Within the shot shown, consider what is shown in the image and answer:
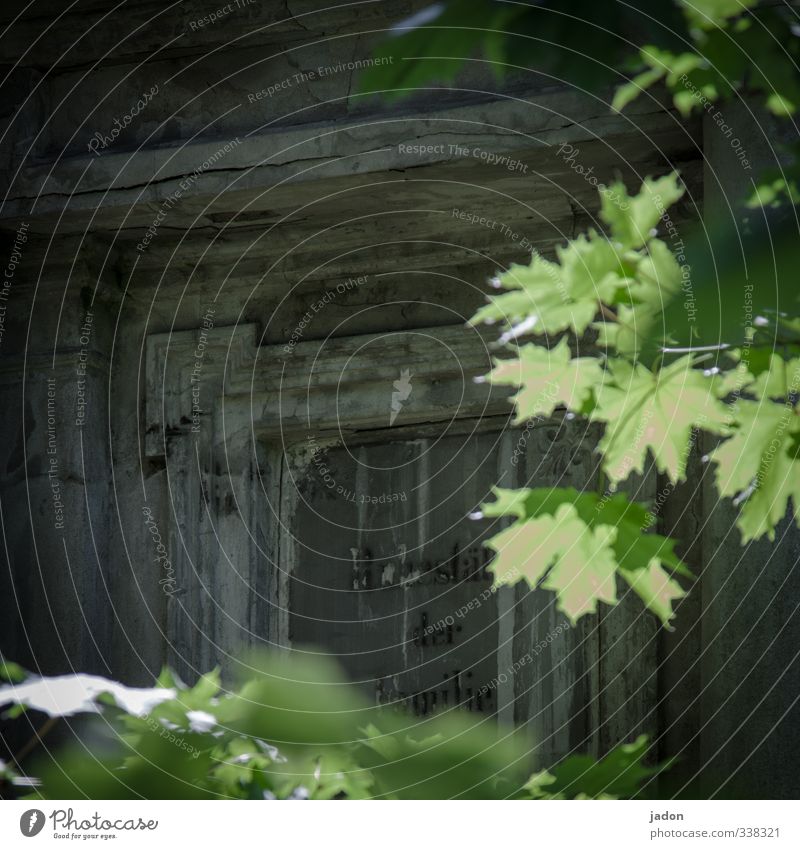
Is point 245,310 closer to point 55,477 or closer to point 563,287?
point 55,477

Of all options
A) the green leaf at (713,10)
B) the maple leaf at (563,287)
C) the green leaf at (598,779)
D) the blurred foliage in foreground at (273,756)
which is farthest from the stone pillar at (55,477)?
the green leaf at (713,10)

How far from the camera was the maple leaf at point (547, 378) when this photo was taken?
3107mm

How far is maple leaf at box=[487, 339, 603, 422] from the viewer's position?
122 inches

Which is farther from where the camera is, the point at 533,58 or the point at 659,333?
the point at 659,333

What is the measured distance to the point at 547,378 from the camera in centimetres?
369

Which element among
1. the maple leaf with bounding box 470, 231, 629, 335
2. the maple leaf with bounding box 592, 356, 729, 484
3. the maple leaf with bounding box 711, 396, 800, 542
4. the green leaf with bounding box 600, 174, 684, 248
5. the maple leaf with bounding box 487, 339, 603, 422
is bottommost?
the maple leaf with bounding box 711, 396, 800, 542

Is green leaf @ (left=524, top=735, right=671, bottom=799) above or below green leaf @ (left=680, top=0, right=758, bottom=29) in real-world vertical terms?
below

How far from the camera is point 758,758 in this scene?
3.51 m

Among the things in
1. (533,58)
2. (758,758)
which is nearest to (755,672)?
(758,758)

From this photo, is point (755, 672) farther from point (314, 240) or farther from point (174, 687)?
point (314, 240)

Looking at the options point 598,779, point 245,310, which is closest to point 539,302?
point 598,779

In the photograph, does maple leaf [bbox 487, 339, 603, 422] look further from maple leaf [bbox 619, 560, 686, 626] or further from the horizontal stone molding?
maple leaf [bbox 619, 560, 686, 626]

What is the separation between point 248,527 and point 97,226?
124 cm

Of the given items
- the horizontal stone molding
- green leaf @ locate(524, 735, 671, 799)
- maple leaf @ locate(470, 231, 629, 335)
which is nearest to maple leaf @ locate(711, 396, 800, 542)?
maple leaf @ locate(470, 231, 629, 335)
